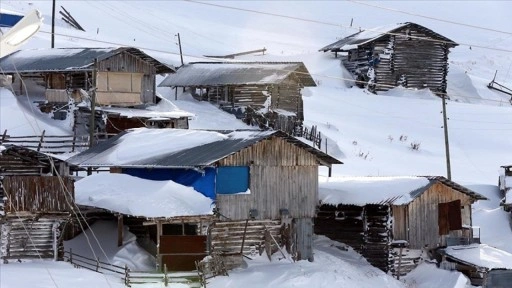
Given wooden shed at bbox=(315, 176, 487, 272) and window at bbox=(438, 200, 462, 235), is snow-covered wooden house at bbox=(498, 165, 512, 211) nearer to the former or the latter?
wooden shed at bbox=(315, 176, 487, 272)

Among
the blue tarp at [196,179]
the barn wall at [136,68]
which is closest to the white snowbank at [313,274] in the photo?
the blue tarp at [196,179]

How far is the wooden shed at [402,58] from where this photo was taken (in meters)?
61.9

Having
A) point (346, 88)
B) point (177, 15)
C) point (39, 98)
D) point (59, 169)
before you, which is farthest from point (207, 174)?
point (177, 15)

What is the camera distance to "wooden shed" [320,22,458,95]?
6194cm

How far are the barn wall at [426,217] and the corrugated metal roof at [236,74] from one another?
1730cm

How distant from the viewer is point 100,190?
31.8m

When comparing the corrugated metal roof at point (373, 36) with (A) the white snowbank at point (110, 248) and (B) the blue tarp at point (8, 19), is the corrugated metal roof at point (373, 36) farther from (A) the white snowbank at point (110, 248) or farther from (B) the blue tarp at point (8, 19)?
(B) the blue tarp at point (8, 19)

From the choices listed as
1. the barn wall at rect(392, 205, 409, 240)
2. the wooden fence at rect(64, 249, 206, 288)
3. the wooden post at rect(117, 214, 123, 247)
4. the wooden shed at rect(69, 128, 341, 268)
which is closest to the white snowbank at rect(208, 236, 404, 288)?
the wooden fence at rect(64, 249, 206, 288)

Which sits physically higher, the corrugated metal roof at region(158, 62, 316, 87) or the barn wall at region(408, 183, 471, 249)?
the corrugated metal roof at region(158, 62, 316, 87)

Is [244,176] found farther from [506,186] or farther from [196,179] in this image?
[506,186]

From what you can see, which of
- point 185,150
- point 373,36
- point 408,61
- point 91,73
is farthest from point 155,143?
point 408,61

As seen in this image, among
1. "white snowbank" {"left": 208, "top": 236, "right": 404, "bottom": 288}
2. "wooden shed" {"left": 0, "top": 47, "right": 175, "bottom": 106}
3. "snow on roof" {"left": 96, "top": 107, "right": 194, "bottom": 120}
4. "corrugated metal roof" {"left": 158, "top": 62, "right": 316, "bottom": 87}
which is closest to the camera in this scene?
"white snowbank" {"left": 208, "top": 236, "right": 404, "bottom": 288}

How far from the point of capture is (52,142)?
40688mm

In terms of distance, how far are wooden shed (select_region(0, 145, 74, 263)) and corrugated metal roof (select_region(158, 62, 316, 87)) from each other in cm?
2125
